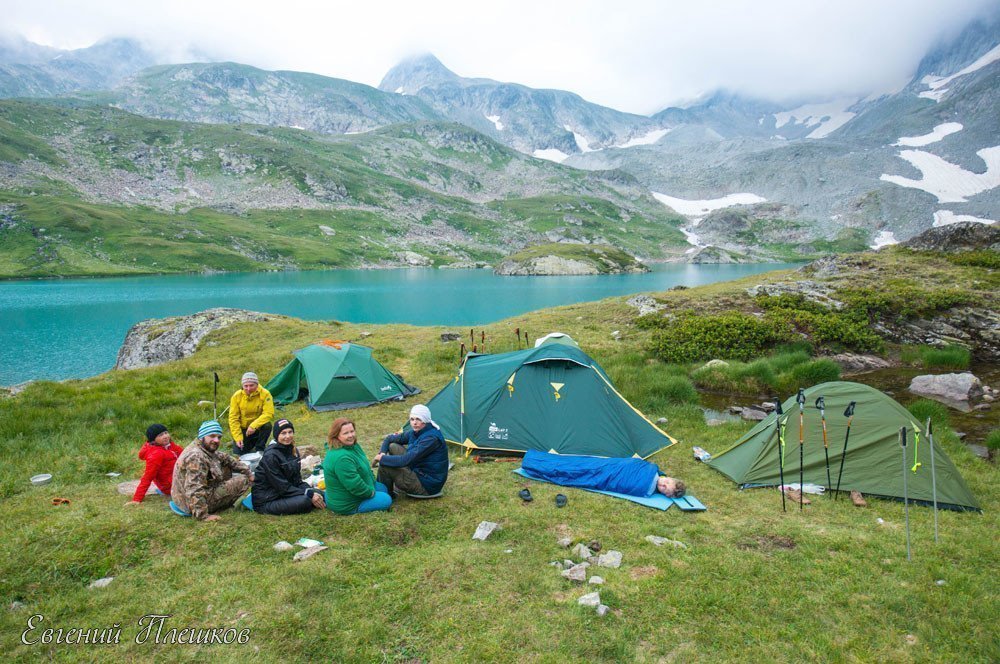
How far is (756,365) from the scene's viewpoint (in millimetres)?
19344

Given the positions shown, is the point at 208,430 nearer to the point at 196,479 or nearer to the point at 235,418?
the point at 196,479

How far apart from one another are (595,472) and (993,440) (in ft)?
37.1

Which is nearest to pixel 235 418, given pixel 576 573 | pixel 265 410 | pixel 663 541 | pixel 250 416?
pixel 250 416

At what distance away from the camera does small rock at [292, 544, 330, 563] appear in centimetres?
691

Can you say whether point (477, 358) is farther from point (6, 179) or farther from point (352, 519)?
point (6, 179)

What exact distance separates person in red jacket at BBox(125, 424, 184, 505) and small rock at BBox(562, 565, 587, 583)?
24.5 feet

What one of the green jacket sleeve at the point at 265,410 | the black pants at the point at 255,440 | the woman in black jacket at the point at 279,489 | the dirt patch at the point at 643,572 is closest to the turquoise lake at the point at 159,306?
the black pants at the point at 255,440

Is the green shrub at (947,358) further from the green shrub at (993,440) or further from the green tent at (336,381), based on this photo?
the green tent at (336,381)

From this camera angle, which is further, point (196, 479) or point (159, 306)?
point (159, 306)

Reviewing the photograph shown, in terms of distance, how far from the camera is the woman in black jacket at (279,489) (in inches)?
325

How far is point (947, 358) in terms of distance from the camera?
20031mm

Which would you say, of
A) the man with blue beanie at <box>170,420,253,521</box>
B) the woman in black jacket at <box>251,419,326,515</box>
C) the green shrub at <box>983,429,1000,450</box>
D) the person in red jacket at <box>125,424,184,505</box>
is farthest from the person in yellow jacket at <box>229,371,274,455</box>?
the green shrub at <box>983,429,1000,450</box>

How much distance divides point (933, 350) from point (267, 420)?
89.4 feet

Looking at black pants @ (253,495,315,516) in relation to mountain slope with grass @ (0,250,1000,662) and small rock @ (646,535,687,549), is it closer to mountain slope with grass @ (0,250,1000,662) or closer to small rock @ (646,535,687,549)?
mountain slope with grass @ (0,250,1000,662)
